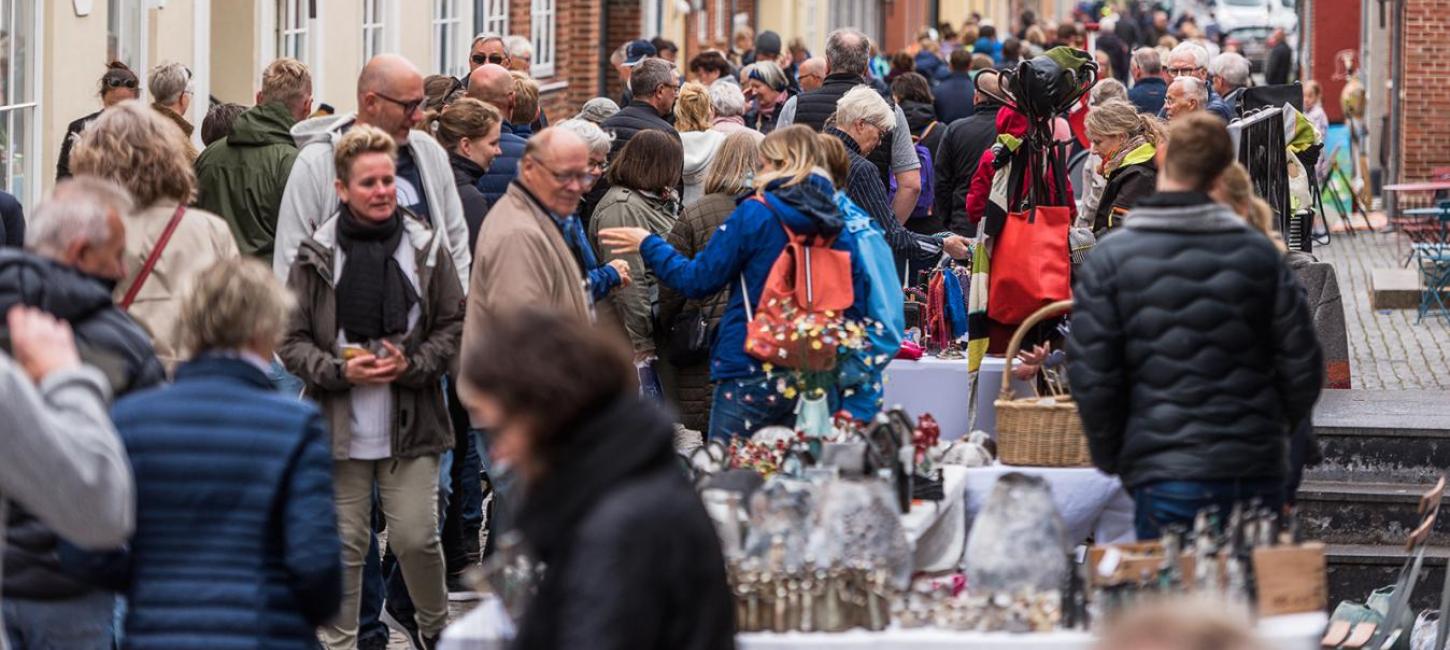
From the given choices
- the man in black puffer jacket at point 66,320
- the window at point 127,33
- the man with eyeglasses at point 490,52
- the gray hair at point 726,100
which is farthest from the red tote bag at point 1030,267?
the window at point 127,33

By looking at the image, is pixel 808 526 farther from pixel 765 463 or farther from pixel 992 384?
pixel 992 384

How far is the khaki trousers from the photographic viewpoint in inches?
287

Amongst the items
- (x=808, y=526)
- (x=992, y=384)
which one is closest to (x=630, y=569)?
(x=808, y=526)

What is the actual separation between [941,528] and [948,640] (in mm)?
1424

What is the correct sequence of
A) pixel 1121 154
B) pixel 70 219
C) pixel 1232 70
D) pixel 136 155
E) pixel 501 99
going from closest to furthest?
pixel 70 219, pixel 136 155, pixel 1121 154, pixel 501 99, pixel 1232 70

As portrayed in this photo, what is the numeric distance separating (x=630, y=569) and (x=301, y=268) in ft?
11.7

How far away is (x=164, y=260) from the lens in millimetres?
6805

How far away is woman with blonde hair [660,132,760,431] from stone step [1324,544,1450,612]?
94.0 inches

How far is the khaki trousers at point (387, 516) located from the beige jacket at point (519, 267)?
1.34 ft

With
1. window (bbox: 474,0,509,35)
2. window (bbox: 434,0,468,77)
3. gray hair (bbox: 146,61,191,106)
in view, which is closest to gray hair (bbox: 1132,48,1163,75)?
window (bbox: 434,0,468,77)

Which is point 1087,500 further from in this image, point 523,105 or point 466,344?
point 523,105

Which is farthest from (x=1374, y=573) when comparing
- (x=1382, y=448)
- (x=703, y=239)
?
(x=703, y=239)

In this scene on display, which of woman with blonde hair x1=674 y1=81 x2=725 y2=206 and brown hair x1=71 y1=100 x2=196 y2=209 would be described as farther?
woman with blonde hair x1=674 y1=81 x2=725 y2=206

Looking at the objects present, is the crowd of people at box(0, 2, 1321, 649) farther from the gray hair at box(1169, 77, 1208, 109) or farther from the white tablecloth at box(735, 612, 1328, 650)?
the white tablecloth at box(735, 612, 1328, 650)
